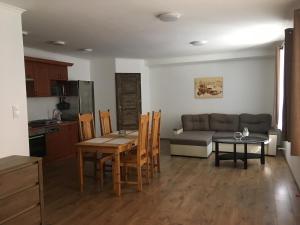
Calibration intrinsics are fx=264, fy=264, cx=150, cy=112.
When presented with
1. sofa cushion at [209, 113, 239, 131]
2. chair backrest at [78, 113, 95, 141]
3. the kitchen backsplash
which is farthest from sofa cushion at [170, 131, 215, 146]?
the kitchen backsplash

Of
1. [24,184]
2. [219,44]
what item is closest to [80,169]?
[24,184]

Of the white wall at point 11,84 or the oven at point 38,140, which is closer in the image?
the white wall at point 11,84

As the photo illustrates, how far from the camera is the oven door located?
4812 millimetres

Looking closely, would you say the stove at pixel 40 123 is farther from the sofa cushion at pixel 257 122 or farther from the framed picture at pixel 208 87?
the sofa cushion at pixel 257 122

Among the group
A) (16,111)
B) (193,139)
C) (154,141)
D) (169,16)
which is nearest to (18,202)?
(16,111)

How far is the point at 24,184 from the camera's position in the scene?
2520mm

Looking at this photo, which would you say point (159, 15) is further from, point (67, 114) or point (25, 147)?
point (67, 114)

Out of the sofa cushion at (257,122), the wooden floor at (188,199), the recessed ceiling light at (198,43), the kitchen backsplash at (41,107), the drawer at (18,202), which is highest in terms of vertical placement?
the recessed ceiling light at (198,43)

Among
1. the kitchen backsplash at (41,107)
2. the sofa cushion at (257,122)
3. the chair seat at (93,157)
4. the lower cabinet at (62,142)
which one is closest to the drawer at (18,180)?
the chair seat at (93,157)

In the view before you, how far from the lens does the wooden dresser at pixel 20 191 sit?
2.34 m

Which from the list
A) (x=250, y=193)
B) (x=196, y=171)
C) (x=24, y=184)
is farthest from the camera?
(x=196, y=171)

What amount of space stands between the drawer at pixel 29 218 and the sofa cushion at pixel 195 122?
4645 mm

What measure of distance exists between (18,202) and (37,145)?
266 centimetres

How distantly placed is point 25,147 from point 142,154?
5.32 ft
